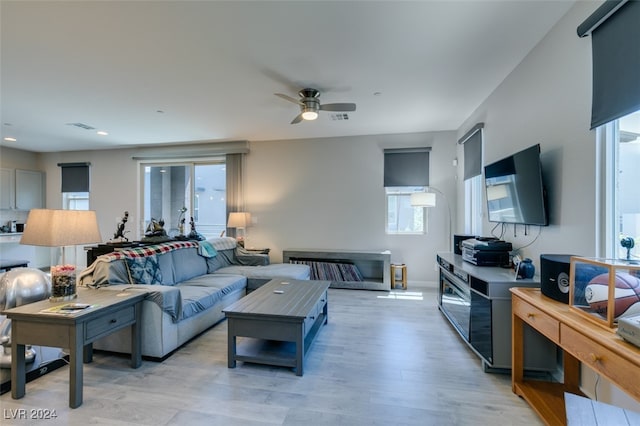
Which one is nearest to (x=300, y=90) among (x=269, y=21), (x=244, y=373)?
(x=269, y=21)

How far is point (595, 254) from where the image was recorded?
6.02ft

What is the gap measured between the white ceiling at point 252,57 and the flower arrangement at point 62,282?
184 cm

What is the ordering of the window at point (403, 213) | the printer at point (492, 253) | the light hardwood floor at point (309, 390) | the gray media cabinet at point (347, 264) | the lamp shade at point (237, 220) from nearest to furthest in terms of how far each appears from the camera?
1. the light hardwood floor at point (309, 390)
2. the printer at point (492, 253)
3. the gray media cabinet at point (347, 264)
4. the window at point (403, 213)
5. the lamp shade at point (237, 220)

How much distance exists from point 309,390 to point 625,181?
2421mm

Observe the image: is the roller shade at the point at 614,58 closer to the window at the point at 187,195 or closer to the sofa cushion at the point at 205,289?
the sofa cushion at the point at 205,289

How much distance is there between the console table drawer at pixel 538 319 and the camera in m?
1.55

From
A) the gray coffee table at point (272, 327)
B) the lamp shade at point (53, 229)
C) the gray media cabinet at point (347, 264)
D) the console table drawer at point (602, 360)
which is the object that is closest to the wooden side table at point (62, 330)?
the lamp shade at point (53, 229)

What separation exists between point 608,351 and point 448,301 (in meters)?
2.18

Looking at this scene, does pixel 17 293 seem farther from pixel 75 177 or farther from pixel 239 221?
pixel 75 177

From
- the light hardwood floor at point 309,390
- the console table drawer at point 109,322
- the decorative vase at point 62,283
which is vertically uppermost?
the decorative vase at point 62,283

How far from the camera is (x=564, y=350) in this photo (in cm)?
170

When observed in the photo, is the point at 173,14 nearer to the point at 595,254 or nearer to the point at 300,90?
the point at 300,90

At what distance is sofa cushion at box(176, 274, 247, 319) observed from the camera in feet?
9.11

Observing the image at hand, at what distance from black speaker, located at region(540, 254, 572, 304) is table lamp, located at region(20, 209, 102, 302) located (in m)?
3.12
